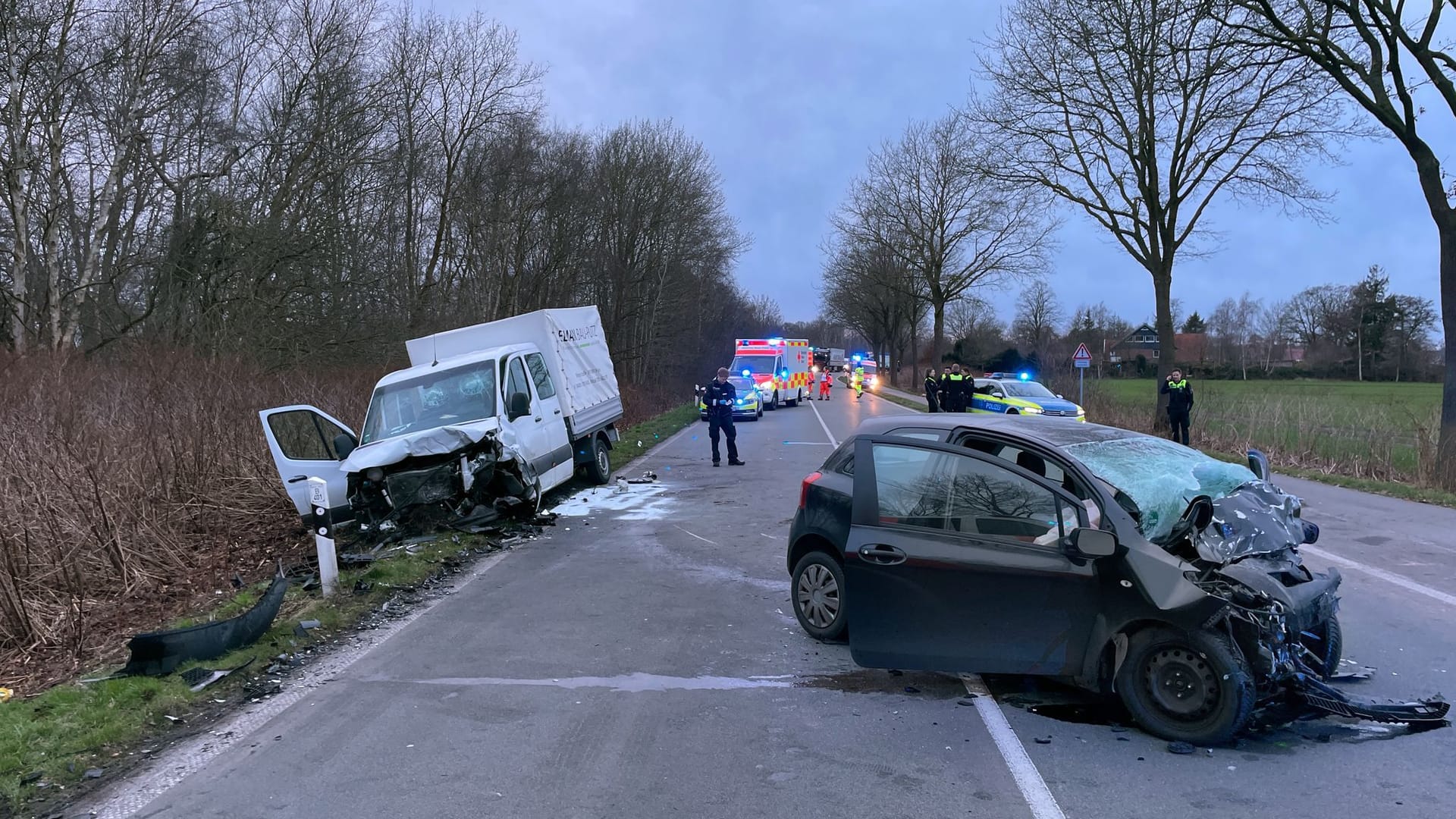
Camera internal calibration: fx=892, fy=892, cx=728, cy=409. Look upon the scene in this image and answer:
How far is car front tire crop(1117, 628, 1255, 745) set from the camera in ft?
13.2

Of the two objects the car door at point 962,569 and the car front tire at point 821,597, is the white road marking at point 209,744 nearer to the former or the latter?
the car front tire at point 821,597

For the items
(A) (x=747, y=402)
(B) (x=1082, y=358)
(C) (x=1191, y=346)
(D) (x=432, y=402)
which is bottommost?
(A) (x=747, y=402)

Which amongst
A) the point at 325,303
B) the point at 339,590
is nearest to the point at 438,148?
the point at 325,303

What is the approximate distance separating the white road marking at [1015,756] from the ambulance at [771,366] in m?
27.2

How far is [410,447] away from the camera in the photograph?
9203 millimetres

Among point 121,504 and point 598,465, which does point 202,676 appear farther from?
point 598,465

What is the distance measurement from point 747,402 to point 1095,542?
85.5 ft

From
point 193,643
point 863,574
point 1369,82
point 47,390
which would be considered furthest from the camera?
point 1369,82

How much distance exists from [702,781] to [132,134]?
2112cm

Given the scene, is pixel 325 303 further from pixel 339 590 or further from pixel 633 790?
pixel 633 790

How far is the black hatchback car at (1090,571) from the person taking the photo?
4.11 m

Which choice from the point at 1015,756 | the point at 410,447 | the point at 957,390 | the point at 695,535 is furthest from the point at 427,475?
the point at 957,390

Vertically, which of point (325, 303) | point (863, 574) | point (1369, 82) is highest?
point (1369, 82)

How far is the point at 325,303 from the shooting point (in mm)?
20844
